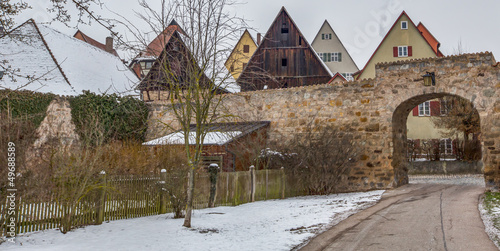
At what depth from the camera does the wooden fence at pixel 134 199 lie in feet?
22.7

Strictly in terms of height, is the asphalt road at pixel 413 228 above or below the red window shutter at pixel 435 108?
below

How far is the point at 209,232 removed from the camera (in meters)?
7.62

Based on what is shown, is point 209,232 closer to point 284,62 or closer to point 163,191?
point 163,191

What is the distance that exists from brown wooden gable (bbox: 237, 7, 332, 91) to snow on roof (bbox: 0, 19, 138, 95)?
9.69 meters

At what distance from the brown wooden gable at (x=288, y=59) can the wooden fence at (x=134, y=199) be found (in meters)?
15.3

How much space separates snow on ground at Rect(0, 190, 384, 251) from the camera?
6.36 m

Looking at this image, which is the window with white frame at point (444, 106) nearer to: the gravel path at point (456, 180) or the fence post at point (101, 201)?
the gravel path at point (456, 180)

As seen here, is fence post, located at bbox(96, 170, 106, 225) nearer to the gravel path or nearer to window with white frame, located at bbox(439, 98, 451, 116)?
the gravel path

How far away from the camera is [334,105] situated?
1529 centimetres

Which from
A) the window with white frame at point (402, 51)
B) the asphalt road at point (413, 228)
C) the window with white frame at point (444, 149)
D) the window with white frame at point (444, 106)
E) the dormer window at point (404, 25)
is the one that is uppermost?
the dormer window at point (404, 25)

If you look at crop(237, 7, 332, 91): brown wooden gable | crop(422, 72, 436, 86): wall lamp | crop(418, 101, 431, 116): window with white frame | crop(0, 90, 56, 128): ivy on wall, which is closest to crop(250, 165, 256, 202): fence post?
crop(422, 72, 436, 86): wall lamp

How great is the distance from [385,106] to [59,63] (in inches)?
615

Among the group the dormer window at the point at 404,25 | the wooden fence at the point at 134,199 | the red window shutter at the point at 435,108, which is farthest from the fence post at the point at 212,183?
the dormer window at the point at 404,25

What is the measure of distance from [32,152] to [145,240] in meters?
2.30
